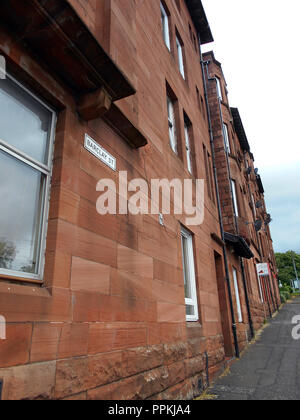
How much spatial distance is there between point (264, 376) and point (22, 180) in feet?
21.8

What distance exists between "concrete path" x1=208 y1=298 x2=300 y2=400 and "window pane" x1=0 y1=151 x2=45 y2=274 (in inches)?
183

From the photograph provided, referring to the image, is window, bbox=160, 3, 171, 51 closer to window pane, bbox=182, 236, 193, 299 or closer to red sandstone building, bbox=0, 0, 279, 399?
red sandstone building, bbox=0, 0, 279, 399

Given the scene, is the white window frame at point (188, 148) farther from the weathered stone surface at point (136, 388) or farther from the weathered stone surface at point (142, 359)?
the weathered stone surface at point (136, 388)

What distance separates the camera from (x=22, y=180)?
2.77 meters

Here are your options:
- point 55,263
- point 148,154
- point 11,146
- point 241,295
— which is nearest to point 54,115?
point 11,146

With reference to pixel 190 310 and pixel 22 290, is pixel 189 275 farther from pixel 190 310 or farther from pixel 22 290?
pixel 22 290

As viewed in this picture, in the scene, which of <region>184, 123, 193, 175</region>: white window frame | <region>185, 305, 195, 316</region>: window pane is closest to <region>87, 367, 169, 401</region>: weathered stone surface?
<region>185, 305, 195, 316</region>: window pane

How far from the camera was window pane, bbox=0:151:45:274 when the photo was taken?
2.51 meters

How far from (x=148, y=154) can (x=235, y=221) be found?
350 inches

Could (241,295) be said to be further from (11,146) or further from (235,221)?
(11,146)

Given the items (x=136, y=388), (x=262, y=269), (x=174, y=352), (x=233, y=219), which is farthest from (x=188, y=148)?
(x=262, y=269)

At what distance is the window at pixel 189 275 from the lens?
654 centimetres

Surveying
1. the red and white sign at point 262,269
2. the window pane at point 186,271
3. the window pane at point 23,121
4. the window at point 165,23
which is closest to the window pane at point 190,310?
the window pane at point 186,271

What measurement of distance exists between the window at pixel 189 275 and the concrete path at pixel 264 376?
1488 mm
